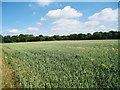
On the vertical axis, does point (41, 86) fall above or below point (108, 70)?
below

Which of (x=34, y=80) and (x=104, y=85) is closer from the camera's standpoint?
(x=104, y=85)

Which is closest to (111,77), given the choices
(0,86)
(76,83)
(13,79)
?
(76,83)

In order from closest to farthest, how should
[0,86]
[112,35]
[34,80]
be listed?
[0,86] < [34,80] < [112,35]

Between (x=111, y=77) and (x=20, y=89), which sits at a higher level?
(x=111, y=77)

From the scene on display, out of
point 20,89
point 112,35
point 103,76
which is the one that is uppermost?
point 112,35

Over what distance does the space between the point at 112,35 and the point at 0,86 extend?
267 ft

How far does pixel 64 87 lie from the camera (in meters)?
4.04

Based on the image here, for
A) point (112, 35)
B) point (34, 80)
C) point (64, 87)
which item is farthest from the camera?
point (112, 35)

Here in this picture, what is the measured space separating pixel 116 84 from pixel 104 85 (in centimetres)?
57

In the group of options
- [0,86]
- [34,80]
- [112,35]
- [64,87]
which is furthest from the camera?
[112,35]

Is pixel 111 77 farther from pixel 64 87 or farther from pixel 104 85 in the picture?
pixel 64 87

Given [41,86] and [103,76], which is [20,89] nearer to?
[41,86]

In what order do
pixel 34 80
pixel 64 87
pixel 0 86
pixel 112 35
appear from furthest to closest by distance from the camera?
pixel 112 35 < pixel 34 80 < pixel 0 86 < pixel 64 87

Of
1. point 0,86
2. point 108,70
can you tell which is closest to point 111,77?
point 108,70
